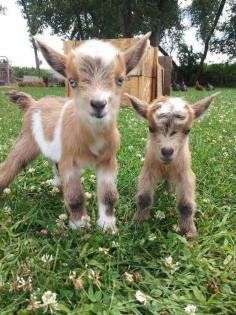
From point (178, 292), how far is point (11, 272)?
116 centimetres

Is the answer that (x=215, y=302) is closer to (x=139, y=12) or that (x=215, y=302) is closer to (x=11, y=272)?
(x=11, y=272)

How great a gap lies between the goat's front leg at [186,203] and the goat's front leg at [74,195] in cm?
83

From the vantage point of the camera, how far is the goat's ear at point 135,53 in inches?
149

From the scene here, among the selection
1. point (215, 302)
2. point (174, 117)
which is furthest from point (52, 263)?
point (174, 117)

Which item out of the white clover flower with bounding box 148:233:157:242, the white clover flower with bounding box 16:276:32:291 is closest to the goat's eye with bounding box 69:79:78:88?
the white clover flower with bounding box 148:233:157:242

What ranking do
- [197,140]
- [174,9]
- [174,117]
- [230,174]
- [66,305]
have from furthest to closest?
[174,9]
[197,140]
[230,174]
[174,117]
[66,305]

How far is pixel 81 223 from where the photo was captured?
3.88m

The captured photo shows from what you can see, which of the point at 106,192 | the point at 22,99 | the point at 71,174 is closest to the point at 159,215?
the point at 106,192

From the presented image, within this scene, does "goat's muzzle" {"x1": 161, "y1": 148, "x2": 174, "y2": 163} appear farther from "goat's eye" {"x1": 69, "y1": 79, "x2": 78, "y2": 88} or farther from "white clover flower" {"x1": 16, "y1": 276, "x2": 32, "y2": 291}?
"white clover flower" {"x1": 16, "y1": 276, "x2": 32, "y2": 291}

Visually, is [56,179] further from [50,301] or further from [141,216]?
[50,301]

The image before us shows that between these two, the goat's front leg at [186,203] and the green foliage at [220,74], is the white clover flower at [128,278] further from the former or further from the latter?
the green foliage at [220,74]

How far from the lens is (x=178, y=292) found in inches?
120

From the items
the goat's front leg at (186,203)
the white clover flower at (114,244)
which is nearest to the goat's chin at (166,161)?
the goat's front leg at (186,203)

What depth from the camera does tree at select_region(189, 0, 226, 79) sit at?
41.3 m
